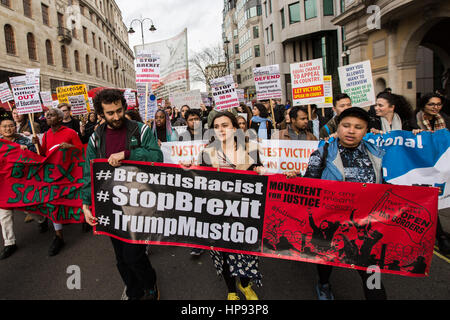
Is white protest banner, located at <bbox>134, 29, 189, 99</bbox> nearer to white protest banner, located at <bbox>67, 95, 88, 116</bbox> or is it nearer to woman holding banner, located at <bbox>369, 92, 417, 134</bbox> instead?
white protest banner, located at <bbox>67, 95, 88, 116</bbox>

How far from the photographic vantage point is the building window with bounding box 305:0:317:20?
31.7 m

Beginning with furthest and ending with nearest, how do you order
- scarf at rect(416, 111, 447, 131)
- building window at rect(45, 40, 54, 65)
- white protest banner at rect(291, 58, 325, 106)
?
building window at rect(45, 40, 54, 65) → white protest banner at rect(291, 58, 325, 106) → scarf at rect(416, 111, 447, 131)

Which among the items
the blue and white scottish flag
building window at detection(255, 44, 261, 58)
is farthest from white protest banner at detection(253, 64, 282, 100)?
building window at detection(255, 44, 261, 58)

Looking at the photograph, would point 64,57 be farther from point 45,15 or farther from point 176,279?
point 176,279

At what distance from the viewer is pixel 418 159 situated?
12.6 ft

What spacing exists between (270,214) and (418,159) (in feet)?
8.26

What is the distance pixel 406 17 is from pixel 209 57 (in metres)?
37.4

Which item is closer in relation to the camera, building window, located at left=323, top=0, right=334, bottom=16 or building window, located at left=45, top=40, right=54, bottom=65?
building window, located at left=45, top=40, right=54, bottom=65

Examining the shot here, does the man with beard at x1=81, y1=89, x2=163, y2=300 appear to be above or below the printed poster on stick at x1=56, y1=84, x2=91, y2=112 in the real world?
below

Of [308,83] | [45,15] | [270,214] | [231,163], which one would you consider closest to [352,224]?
[270,214]

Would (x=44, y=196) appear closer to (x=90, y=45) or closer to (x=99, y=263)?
(x=99, y=263)

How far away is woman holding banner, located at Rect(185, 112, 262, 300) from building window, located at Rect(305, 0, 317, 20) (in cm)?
3445
